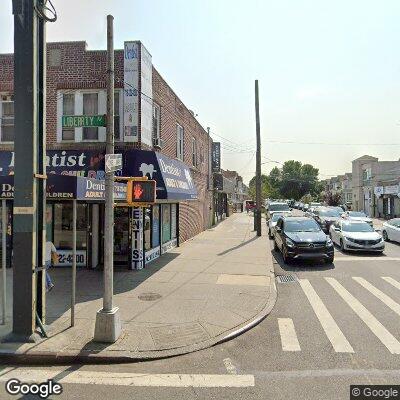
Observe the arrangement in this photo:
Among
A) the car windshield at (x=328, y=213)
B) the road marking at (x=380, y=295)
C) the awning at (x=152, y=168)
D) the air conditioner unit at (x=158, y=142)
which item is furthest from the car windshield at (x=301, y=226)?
the car windshield at (x=328, y=213)

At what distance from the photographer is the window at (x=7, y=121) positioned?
12406 millimetres

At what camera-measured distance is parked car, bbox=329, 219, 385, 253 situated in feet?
50.6

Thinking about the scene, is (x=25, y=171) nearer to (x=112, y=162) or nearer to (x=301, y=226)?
(x=112, y=162)

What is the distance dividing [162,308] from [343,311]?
3.67 metres

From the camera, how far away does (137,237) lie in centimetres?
1182

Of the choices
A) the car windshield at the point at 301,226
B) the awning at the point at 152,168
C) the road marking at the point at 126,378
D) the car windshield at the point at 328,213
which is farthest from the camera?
the car windshield at the point at 328,213

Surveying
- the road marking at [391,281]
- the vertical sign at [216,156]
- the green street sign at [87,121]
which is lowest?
the road marking at [391,281]

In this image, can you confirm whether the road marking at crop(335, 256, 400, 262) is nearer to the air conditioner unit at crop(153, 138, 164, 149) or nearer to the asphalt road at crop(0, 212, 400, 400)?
the asphalt road at crop(0, 212, 400, 400)

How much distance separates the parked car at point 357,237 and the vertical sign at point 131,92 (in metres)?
9.75

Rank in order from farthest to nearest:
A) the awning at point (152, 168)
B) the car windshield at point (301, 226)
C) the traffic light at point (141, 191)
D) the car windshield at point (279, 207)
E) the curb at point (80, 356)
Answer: the car windshield at point (279, 207) → the car windshield at point (301, 226) → the awning at point (152, 168) → the traffic light at point (141, 191) → the curb at point (80, 356)

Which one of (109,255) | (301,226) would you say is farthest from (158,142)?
(109,255)

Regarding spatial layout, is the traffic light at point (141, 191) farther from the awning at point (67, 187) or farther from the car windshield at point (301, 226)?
the car windshield at point (301, 226)

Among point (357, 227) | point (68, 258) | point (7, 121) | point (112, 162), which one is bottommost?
point (68, 258)

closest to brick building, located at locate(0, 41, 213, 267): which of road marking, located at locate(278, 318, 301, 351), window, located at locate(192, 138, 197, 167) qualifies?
road marking, located at locate(278, 318, 301, 351)
